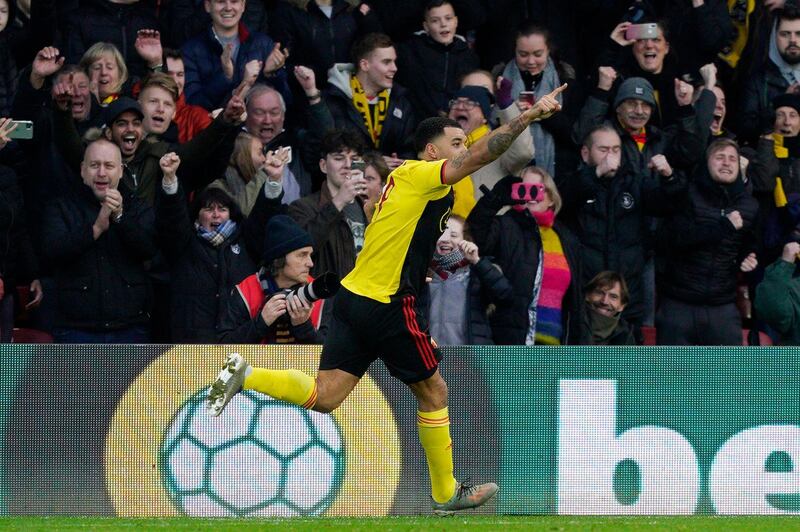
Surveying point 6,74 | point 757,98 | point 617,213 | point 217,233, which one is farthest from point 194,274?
point 757,98

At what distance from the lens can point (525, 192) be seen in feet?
37.5

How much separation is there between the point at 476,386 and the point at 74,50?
14.7ft

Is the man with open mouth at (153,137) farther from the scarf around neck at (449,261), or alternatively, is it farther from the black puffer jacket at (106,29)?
the scarf around neck at (449,261)

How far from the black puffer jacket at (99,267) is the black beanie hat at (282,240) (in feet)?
3.59

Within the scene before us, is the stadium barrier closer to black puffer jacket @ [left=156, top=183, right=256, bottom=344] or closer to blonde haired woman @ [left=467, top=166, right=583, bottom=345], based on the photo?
black puffer jacket @ [left=156, top=183, right=256, bottom=344]

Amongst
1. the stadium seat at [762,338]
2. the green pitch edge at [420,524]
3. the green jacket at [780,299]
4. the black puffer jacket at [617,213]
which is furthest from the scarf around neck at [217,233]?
the stadium seat at [762,338]

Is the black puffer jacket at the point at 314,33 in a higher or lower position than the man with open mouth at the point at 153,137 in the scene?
higher

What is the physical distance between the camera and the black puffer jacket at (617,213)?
472 inches

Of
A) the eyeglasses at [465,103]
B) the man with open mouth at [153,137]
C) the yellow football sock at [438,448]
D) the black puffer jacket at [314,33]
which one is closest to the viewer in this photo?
the yellow football sock at [438,448]

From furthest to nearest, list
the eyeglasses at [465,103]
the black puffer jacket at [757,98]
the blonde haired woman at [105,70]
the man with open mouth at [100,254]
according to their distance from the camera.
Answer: the black puffer jacket at [757,98], the eyeglasses at [465,103], the blonde haired woman at [105,70], the man with open mouth at [100,254]

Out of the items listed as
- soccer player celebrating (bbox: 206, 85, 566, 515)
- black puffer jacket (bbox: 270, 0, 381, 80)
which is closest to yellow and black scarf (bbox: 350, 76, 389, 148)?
black puffer jacket (bbox: 270, 0, 381, 80)

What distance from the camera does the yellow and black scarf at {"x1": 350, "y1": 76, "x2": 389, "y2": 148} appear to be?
1234 cm

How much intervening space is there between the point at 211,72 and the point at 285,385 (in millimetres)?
4528

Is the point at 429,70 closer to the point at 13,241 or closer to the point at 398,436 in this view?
the point at 13,241
